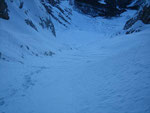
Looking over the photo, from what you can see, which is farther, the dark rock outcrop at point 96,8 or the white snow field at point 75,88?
the dark rock outcrop at point 96,8

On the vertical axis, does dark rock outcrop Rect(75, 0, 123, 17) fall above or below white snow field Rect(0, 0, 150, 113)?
above

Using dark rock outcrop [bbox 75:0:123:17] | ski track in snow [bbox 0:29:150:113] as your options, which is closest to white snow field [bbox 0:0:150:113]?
ski track in snow [bbox 0:29:150:113]

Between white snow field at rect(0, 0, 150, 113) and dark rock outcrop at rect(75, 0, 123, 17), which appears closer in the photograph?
white snow field at rect(0, 0, 150, 113)

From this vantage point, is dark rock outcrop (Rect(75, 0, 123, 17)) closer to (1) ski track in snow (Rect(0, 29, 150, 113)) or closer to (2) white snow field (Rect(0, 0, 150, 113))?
(2) white snow field (Rect(0, 0, 150, 113))

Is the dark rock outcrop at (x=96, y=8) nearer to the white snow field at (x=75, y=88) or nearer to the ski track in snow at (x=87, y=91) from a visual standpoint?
the white snow field at (x=75, y=88)

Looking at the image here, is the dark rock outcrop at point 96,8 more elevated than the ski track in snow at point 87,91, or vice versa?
the dark rock outcrop at point 96,8

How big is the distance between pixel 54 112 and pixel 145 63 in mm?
3173

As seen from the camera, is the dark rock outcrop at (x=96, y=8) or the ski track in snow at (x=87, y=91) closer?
the ski track in snow at (x=87, y=91)

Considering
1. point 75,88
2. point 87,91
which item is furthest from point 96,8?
point 87,91

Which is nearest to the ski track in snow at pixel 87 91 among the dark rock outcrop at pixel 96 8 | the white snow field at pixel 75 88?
the white snow field at pixel 75 88

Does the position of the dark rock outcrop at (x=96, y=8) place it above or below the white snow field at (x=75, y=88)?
above

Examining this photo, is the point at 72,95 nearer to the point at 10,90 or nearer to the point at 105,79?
the point at 105,79

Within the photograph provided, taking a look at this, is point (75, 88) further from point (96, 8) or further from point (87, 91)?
point (96, 8)

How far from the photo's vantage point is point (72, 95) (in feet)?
9.30
